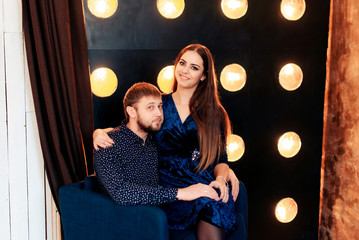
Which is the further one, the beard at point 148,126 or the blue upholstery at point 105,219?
the beard at point 148,126

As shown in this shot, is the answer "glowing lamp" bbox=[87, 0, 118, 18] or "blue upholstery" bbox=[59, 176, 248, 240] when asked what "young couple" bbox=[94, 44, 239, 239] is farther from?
"glowing lamp" bbox=[87, 0, 118, 18]

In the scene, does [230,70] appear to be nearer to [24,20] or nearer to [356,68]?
[356,68]

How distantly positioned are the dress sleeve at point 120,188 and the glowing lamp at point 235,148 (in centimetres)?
100

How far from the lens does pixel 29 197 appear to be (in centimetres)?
227

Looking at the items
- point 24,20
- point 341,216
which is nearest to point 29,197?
point 24,20

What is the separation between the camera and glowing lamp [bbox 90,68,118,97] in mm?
2447

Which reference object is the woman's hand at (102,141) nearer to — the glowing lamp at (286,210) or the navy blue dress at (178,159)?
the navy blue dress at (178,159)

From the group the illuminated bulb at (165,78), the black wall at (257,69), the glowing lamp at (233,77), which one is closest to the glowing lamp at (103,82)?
the black wall at (257,69)

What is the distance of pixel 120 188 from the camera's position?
1807 millimetres

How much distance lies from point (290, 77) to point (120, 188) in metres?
1.64

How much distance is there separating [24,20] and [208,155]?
3.96 feet

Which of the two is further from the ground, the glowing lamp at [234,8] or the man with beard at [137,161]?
the glowing lamp at [234,8]

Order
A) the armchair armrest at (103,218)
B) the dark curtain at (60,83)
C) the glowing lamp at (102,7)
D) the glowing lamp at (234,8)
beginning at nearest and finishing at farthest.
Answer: the armchair armrest at (103,218), the dark curtain at (60,83), the glowing lamp at (102,7), the glowing lamp at (234,8)

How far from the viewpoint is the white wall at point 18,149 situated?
2131 mm
